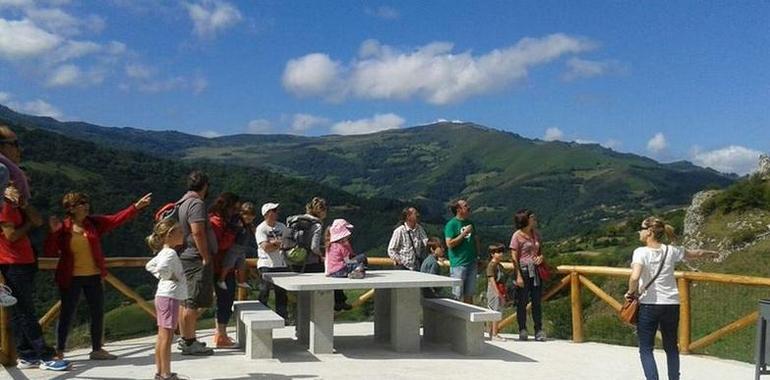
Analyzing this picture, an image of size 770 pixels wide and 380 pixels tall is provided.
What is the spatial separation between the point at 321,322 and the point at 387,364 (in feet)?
2.39

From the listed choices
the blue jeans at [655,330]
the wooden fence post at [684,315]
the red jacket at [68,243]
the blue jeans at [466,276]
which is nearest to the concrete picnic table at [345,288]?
the blue jeans at [466,276]

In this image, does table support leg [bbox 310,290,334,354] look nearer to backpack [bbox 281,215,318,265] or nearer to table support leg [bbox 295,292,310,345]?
table support leg [bbox 295,292,310,345]

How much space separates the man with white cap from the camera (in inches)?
302

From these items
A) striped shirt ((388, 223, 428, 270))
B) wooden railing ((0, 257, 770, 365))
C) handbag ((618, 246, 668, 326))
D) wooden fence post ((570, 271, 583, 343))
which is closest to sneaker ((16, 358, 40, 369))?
wooden railing ((0, 257, 770, 365))

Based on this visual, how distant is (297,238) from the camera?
7.86 meters

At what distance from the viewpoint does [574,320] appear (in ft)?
27.9

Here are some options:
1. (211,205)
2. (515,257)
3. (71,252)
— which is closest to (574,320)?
(515,257)

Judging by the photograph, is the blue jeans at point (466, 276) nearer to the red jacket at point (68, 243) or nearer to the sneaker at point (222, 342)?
the sneaker at point (222, 342)

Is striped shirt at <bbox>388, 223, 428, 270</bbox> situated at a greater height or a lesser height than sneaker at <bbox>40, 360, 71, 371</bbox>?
greater

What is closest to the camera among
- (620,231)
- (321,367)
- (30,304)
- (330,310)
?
(30,304)

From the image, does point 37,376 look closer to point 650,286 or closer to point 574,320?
point 650,286

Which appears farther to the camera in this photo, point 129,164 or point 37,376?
point 129,164

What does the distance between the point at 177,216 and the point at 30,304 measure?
1.26 meters

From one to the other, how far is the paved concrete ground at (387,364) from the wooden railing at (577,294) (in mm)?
215
